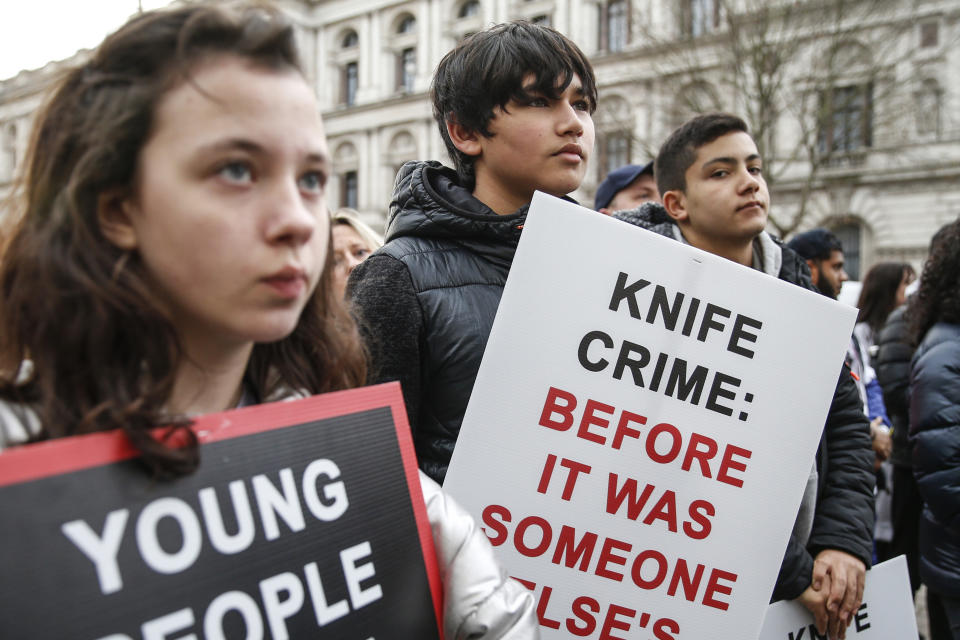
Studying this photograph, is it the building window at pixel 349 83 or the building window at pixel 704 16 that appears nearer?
the building window at pixel 704 16

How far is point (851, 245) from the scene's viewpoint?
2003 centimetres

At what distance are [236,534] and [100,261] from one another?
0.34m

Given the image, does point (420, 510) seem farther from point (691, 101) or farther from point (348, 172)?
point (348, 172)

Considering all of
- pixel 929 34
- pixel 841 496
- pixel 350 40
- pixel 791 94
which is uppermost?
pixel 350 40

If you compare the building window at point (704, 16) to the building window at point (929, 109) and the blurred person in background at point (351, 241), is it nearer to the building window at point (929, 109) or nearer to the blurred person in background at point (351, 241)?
the building window at point (929, 109)

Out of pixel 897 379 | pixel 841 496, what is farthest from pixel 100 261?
pixel 897 379

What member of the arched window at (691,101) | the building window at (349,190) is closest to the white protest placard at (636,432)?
the arched window at (691,101)

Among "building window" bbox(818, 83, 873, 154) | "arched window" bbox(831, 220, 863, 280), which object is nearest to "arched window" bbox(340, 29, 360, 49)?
"building window" bbox(818, 83, 873, 154)

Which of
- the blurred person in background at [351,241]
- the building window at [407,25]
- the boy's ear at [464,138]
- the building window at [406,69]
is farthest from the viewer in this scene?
the building window at [407,25]

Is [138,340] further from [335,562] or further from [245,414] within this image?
[335,562]

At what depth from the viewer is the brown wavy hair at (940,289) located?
2442 mm

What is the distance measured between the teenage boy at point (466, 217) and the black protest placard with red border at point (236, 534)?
0.47 m

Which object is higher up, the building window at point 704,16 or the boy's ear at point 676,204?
the building window at point 704,16

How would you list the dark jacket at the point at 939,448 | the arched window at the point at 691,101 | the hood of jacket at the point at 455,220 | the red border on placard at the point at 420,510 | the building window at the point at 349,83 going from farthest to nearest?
1. the building window at the point at 349,83
2. the arched window at the point at 691,101
3. the dark jacket at the point at 939,448
4. the hood of jacket at the point at 455,220
5. the red border on placard at the point at 420,510
